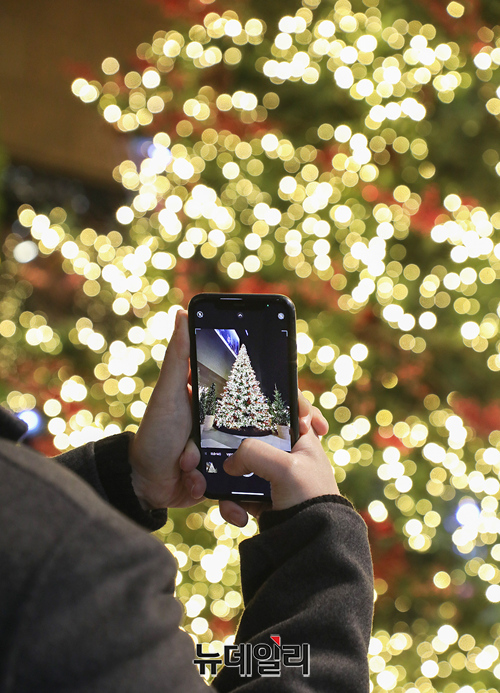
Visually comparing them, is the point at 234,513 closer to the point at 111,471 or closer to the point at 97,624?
the point at 111,471

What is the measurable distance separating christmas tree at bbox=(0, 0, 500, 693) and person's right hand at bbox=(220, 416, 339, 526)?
0.64 metres

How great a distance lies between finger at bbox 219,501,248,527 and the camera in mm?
769

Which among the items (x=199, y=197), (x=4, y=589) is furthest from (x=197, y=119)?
(x=4, y=589)

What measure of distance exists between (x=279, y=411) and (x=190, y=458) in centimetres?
14

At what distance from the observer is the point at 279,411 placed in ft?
2.44

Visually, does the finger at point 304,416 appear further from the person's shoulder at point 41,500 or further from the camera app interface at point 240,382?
the person's shoulder at point 41,500

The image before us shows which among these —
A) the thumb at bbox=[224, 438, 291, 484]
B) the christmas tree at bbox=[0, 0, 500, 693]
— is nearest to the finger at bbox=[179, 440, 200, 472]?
the thumb at bbox=[224, 438, 291, 484]

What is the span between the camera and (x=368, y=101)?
136 centimetres

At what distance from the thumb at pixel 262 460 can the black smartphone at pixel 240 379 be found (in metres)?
0.07

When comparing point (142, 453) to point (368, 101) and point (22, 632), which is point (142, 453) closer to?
point (22, 632)

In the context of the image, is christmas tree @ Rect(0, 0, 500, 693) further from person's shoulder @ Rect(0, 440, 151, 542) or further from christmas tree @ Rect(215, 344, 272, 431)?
person's shoulder @ Rect(0, 440, 151, 542)

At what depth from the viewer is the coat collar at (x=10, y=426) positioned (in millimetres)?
412

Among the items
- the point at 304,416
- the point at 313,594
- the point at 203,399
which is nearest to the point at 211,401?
the point at 203,399

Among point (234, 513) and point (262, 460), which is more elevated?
point (262, 460)
